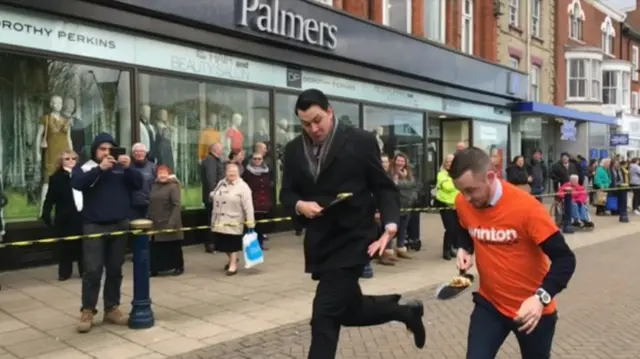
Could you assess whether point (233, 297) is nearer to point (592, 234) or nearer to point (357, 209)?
point (357, 209)

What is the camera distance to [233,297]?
762 cm

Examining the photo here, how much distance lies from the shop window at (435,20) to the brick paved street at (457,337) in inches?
509

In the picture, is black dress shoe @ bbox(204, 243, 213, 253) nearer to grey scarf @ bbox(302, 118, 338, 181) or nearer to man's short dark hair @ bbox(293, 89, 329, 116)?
grey scarf @ bbox(302, 118, 338, 181)

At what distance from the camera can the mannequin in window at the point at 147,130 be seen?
1080 centimetres

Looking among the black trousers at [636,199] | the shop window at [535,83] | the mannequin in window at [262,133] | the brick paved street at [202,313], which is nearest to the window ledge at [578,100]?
the shop window at [535,83]

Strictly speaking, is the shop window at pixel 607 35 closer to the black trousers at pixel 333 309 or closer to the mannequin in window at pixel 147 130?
the mannequin in window at pixel 147 130

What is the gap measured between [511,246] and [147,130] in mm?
8659

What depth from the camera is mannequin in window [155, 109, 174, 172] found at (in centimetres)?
1120

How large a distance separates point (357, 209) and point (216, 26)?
861cm

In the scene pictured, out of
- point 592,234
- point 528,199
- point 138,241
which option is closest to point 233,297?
point 138,241

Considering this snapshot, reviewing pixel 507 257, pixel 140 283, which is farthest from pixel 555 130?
pixel 507 257

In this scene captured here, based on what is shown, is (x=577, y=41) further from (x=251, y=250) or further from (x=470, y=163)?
(x=470, y=163)

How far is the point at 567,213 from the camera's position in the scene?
14672mm

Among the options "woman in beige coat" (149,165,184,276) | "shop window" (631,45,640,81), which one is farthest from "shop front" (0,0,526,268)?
"shop window" (631,45,640,81)
